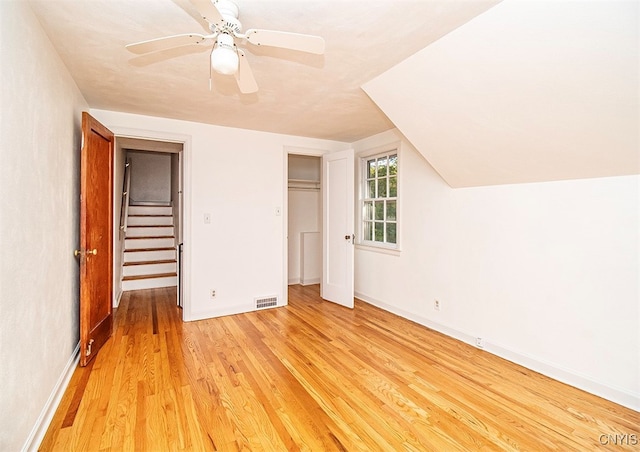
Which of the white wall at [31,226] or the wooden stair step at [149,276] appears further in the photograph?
the wooden stair step at [149,276]

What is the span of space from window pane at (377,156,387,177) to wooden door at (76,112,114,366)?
3197 millimetres

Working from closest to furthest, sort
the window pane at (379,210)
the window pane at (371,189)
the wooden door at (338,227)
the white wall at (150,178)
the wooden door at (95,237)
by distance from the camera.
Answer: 1. the wooden door at (95,237)
2. the wooden door at (338,227)
3. the window pane at (379,210)
4. the window pane at (371,189)
5. the white wall at (150,178)

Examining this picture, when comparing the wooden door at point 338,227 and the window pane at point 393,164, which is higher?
the window pane at point 393,164

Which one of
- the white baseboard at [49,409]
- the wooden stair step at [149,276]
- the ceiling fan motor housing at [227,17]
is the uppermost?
the ceiling fan motor housing at [227,17]

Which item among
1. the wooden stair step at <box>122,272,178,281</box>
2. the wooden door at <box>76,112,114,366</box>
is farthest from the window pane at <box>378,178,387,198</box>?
the wooden stair step at <box>122,272,178,281</box>

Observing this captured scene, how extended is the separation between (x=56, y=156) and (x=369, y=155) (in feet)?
11.2

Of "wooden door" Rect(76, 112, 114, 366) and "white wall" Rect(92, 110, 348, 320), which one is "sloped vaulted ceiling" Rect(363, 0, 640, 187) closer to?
"white wall" Rect(92, 110, 348, 320)

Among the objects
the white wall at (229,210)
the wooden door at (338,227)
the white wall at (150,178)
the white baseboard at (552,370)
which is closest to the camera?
the white baseboard at (552,370)

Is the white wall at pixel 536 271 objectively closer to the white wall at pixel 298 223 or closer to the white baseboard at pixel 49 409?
the white wall at pixel 298 223

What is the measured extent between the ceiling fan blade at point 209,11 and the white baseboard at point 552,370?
3.21 meters

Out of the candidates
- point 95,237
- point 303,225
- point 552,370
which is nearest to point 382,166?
point 303,225

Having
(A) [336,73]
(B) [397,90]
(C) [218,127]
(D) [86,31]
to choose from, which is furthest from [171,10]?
(C) [218,127]

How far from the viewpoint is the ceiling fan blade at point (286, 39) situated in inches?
59.3

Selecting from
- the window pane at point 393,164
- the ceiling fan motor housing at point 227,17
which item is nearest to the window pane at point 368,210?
the window pane at point 393,164
